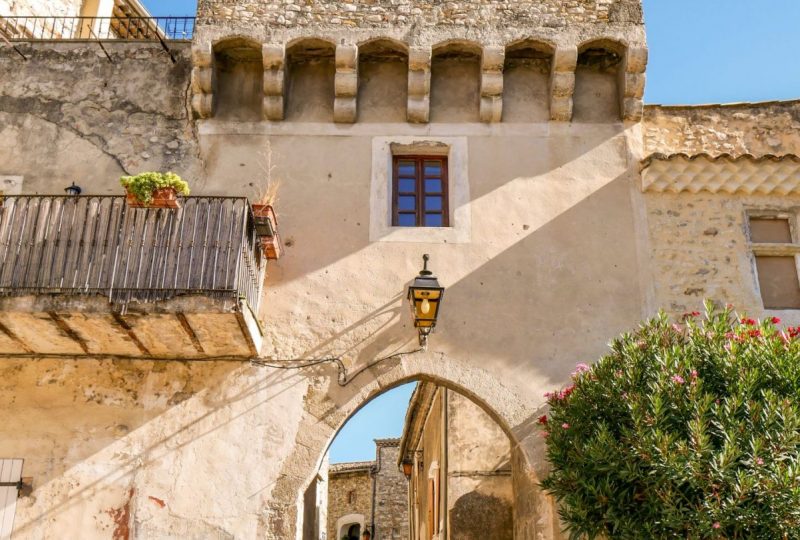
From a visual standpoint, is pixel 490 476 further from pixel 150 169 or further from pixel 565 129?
pixel 150 169

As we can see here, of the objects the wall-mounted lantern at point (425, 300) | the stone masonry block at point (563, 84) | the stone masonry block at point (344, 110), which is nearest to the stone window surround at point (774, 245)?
the stone masonry block at point (563, 84)

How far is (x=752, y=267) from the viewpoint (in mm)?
9930

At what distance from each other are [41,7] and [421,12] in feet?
23.5

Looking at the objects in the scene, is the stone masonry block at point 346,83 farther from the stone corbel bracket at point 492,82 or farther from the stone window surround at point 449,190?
the stone corbel bracket at point 492,82

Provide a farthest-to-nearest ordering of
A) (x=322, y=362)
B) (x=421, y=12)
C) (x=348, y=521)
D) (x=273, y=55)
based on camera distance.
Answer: (x=348, y=521), (x=421, y=12), (x=273, y=55), (x=322, y=362)

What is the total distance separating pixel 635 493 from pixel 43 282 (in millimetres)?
5820


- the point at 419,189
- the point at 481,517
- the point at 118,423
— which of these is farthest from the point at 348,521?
the point at 118,423

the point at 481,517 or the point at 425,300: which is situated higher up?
the point at 425,300

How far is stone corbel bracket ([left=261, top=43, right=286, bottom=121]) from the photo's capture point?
10453mm

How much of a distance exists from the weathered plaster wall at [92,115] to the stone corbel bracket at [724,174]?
17.8 ft

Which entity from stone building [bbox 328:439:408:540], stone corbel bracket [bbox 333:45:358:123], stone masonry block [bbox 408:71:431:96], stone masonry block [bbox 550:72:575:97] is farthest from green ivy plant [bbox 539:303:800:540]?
stone building [bbox 328:439:408:540]

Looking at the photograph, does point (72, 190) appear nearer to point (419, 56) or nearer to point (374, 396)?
point (374, 396)

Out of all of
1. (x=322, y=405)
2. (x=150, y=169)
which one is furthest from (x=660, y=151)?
(x=150, y=169)

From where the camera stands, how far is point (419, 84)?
10.5 m
